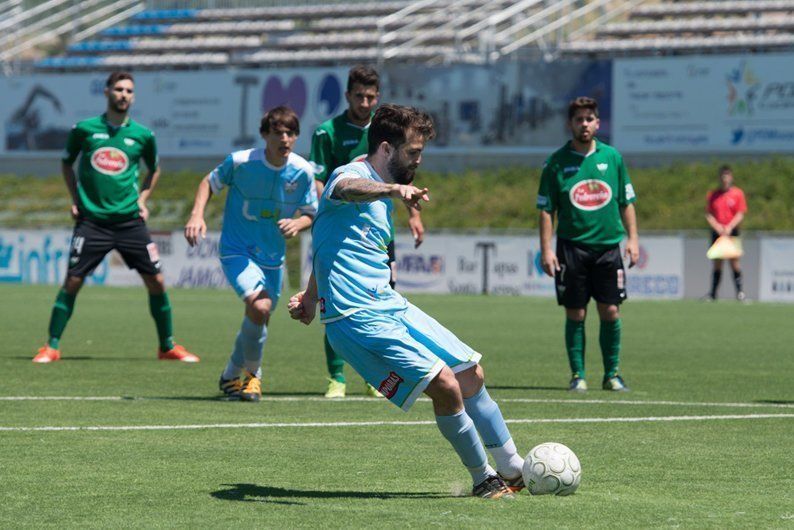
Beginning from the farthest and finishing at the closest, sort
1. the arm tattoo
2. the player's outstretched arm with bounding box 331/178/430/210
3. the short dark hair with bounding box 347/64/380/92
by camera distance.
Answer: the short dark hair with bounding box 347/64/380/92 < the arm tattoo < the player's outstretched arm with bounding box 331/178/430/210

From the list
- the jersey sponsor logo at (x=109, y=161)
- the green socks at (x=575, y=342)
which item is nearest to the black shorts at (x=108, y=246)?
the jersey sponsor logo at (x=109, y=161)

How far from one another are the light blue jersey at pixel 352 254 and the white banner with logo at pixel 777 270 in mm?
19996

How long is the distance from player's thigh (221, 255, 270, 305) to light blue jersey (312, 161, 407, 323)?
3669 millimetres

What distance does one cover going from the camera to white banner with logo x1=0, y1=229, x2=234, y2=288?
29.8m

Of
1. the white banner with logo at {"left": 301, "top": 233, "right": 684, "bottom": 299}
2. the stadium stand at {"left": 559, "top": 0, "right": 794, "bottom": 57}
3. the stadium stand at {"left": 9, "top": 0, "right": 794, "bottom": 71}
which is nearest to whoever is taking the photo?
the white banner with logo at {"left": 301, "top": 233, "right": 684, "bottom": 299}

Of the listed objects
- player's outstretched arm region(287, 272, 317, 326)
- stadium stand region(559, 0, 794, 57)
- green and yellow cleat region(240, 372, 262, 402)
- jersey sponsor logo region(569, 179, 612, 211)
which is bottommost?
green and yellow cleat region(240, 372, 262, 402)

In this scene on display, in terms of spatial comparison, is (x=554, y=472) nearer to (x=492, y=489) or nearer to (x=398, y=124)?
(x=492, y=489)

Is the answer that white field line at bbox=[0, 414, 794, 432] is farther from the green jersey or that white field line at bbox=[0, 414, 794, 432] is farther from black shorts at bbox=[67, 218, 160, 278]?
the green jersey

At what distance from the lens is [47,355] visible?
12719 mm

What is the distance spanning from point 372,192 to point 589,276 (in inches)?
221

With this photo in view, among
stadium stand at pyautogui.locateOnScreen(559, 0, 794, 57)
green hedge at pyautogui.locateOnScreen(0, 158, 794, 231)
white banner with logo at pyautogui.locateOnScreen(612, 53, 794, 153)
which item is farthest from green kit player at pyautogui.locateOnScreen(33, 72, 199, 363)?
stadium stand at pyautogui.locateOnScreen(559, 0, 794, 57)

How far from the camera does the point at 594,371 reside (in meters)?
12.8

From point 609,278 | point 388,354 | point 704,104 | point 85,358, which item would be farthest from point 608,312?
point 704,104

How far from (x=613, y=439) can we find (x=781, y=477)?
4.88ft
